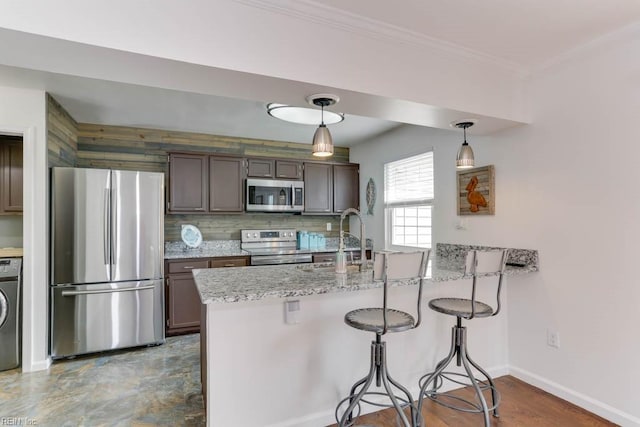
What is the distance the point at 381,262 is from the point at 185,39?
1483mm

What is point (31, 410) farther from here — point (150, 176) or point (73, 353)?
point (150, 176)

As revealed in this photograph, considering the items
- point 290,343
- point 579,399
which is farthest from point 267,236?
point 579,399

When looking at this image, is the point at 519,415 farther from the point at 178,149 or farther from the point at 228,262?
the point at 178,149

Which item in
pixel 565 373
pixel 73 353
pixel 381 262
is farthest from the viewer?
pixel 73 353

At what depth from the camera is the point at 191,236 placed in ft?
14.3

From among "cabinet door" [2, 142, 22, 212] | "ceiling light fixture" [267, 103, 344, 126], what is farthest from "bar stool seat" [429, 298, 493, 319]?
"cabinet door" [2, 142, 22, 212]

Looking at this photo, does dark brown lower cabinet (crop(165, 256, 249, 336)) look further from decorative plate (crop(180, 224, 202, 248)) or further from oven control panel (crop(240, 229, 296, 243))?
oven control panel (crop(240, 229, 296, 243))

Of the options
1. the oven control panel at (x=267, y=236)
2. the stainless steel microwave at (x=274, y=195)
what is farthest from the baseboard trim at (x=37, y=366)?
the stainless steel microwave at (x=274, y=195)

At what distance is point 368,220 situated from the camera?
4965 millimetres

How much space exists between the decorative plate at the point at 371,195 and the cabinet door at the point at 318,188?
0.54m

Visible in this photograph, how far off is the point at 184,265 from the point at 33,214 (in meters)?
1.44

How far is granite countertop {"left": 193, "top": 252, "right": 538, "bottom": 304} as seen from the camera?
5.77 feet

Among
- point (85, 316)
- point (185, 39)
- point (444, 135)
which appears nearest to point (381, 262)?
point (185, 39)

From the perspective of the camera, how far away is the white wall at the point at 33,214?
2896 millimetres
